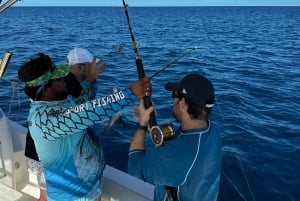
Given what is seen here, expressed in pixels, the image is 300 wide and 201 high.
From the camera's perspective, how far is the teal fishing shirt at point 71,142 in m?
2.12

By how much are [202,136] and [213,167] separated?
0.20 metres

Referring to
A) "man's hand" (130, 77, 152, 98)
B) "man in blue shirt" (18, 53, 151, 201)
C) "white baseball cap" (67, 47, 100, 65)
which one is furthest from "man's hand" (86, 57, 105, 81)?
"man's hand" (130, 77, 152, 98)

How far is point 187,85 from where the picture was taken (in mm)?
2053

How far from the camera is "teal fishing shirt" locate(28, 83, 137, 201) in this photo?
6.97ft

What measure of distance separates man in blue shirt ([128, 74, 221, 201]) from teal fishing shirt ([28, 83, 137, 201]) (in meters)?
0.28

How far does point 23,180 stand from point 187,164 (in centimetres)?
257

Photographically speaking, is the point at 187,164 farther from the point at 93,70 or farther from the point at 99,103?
the point at 93,70

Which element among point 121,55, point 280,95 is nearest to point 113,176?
point 280,95

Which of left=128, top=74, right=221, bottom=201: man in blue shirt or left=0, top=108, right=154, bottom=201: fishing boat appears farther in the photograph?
left=0, top=108, right=154, bottom=201: fishing boat

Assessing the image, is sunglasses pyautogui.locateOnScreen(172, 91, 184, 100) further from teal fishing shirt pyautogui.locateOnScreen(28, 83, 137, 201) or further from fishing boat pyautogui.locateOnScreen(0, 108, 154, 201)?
fishing boat pyautogui.locateOnScreen(0, 108, 154, 201)

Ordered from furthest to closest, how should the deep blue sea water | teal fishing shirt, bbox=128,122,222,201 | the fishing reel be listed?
the deep blue sea water → the fishing reel → teal fishing shirt, bbox=128,122,222,201

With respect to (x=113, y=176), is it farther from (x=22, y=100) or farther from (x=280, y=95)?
(x=280, y=95)

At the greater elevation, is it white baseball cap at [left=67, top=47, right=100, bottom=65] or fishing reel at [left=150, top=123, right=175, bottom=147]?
white baseball cap at [left=67, top=47, right=100, bottom=65]

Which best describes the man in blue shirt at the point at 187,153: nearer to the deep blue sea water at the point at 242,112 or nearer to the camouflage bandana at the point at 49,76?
the camouflage bandana at the point at 49,76
